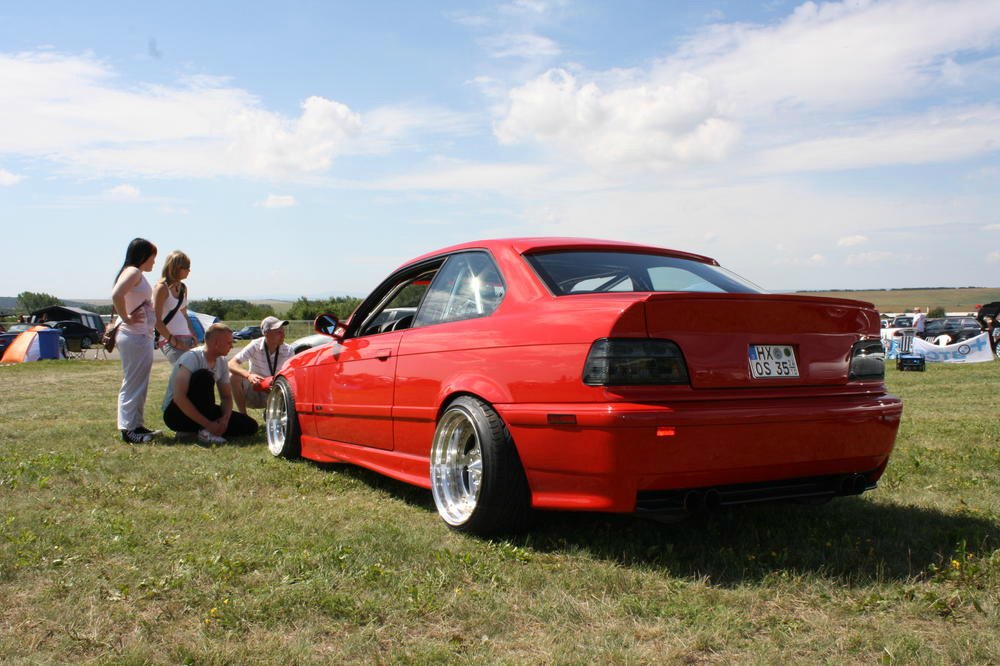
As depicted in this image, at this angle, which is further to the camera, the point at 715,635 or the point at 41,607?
the point at 41,607

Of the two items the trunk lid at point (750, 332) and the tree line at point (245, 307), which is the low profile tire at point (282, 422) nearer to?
the trunk lid at point (750, 332)

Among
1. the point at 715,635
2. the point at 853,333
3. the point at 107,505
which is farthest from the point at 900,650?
the point at 107,505

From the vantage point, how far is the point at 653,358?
3158 mm

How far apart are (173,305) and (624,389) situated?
559cm

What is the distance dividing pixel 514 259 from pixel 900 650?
2.26 meters

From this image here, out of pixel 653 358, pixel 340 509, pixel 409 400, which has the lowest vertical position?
pixel 340 509

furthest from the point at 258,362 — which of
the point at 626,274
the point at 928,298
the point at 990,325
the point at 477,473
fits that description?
the point at 928,298

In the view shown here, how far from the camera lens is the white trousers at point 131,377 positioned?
704 centimetres

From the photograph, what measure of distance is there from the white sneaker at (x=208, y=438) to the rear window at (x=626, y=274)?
415cm

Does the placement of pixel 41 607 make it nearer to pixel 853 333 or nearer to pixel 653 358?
pixel 653 358

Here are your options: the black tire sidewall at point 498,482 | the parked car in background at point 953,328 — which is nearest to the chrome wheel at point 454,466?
the black tire sidewall at point 498,482

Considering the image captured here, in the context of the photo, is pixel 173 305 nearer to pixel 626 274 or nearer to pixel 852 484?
pixel 626 274

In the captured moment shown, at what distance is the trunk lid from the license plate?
0.03ft

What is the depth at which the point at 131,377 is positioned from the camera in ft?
23.3
